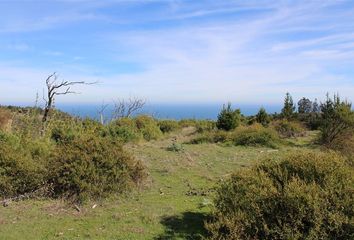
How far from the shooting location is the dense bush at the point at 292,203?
6457 mm

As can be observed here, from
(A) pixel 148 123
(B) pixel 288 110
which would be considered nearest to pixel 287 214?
(A) pixel 148 123

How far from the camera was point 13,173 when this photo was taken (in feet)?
32.1

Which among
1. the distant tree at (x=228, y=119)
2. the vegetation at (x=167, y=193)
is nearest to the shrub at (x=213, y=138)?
the distant tree at (x=228, y=119)

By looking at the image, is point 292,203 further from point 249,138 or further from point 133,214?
point 249,138

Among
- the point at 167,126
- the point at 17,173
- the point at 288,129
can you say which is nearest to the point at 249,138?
the point at 288,129

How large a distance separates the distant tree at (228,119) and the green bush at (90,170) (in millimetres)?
15634

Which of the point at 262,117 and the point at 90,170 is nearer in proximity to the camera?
the point at 90,170

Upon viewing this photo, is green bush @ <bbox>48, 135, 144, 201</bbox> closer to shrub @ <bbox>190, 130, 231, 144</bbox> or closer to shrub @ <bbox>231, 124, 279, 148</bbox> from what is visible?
shrub @ <bbox>231, 124, 279, 148</bbox>

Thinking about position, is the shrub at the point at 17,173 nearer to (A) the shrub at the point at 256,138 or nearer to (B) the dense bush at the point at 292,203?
(B) the dense bush at the point at 292,203

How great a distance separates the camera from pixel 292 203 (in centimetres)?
664

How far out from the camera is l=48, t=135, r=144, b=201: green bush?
955cm

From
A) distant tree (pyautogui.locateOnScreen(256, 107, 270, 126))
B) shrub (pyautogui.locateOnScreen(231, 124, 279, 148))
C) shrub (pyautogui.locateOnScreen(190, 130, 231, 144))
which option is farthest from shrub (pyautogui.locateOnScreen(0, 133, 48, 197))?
distant tree (pyautogui.locateOnScreen(256, 107, 270, 126))

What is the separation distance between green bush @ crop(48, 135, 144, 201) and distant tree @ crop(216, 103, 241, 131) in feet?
51.3

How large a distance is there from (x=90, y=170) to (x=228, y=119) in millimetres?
17018
